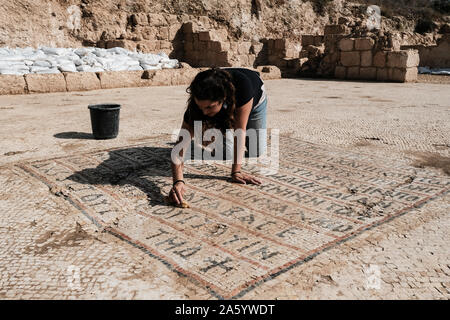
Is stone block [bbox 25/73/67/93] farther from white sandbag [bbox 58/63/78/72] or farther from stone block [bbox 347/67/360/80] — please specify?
stone block [bbox 347/67/360/80]

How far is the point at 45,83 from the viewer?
29.9 feet

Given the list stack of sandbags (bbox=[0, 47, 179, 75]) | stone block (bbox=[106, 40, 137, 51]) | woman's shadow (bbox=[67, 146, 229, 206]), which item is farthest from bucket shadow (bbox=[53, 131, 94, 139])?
stone block (bbox=[106, 40, 137, 51])

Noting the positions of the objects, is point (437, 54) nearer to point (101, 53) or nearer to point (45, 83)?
point (101, 53)

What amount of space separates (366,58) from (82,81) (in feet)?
30.3

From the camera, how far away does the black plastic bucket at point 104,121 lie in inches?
188

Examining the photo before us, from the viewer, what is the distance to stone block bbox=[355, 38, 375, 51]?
13.0 metres

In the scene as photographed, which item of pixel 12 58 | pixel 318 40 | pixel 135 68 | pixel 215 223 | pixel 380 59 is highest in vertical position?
pixel 318 40

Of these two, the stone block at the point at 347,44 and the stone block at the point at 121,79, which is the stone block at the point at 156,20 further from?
the stone block at the point at 347,44

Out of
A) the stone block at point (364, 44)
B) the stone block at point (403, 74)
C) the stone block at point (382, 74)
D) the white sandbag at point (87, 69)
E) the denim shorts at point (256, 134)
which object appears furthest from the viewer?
Result: the stone block at point (364, 44)

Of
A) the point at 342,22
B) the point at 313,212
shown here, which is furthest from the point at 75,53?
the point at 342,22

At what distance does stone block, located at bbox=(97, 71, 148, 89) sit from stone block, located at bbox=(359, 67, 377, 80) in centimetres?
751

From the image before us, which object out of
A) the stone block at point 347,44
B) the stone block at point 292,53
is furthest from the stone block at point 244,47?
the stone block at point 347,44

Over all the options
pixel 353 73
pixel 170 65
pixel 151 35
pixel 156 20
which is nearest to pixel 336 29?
pixel 353 73

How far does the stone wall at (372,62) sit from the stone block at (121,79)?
733 cm
